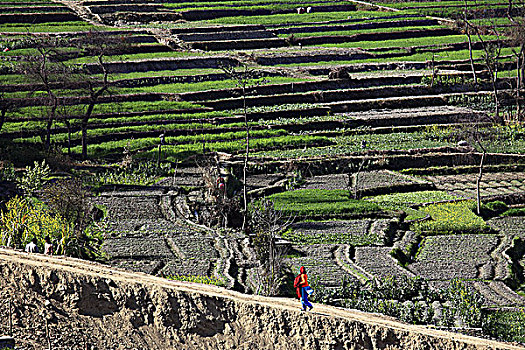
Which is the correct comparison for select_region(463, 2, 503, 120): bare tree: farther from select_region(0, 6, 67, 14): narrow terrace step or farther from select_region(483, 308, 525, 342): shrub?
select_region(0, 6, 67, 14): narrow terrace step

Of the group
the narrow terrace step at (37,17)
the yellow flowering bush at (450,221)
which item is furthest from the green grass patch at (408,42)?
the yellow flowering bush at (450,221)

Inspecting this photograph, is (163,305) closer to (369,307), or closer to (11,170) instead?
(369,307)

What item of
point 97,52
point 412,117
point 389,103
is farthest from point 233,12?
point 412,117

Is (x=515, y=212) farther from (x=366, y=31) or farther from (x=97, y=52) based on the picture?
(x=366, y=31)

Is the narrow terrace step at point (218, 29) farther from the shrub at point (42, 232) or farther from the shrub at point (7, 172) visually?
the shrub at point (42, 232)

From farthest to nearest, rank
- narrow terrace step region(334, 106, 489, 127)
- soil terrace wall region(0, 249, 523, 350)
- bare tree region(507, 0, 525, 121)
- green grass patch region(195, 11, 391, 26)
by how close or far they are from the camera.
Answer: green grass patch region(195, 11, 391, 26)
bare tree region(507, 0, 525, 121)
narrow terrace step region(334, 106, 489, 127)
soil terrace wall region(0, 249, 523, 350)

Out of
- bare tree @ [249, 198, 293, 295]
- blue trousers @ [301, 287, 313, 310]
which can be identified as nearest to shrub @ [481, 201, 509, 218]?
bare tree @ [249, 198, 293, 295]

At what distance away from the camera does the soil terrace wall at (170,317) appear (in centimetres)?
1969

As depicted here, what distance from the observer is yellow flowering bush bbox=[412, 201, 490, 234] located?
1332 inches

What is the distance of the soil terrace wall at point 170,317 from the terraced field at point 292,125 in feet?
15.6

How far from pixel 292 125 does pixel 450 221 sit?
1584cm

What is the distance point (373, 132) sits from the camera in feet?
159

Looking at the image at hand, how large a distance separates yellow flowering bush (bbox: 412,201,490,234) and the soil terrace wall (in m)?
14.2

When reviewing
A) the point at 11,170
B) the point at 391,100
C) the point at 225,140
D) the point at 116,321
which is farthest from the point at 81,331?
the point at 391,100
